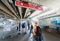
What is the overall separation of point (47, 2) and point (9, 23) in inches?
28.5

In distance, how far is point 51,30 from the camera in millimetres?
2732

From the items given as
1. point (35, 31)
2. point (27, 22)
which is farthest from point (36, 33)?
point (27, 22)

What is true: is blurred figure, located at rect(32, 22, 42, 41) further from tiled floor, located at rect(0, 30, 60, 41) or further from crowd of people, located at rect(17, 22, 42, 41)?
tiled floor, located at rect(0, 30, 60, 41)

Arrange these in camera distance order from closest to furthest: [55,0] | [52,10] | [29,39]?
1. [55,0]
2. [52,10]
3. [29,39]

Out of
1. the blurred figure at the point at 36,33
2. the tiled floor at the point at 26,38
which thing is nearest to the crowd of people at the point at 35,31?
the blurred figure at the point at 36,33

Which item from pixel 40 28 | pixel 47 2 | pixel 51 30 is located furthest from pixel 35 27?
pixel 47 2

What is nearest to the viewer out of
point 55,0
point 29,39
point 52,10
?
point 55,0

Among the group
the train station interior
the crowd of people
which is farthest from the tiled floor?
the crowd of people

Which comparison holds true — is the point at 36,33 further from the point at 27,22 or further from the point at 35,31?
the point at 27,22

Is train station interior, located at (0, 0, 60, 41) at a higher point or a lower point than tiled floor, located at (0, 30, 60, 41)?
higher

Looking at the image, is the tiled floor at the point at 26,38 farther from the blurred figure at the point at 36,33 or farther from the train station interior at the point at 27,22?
the blurred figure at the point at 36,33

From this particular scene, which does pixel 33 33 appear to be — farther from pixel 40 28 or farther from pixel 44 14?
pixel 44 14

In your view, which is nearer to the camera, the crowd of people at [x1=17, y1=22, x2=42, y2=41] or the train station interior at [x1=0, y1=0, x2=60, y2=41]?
the train station interior at [x1=0, y1=0, x2=60, y2=41]

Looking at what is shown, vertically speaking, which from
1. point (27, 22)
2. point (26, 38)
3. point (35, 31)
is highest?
point (27, 22)
